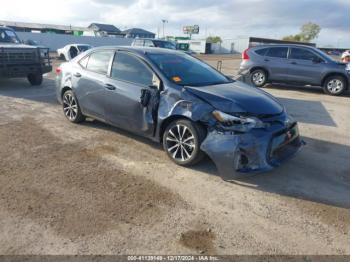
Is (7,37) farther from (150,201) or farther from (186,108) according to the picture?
(150,201)

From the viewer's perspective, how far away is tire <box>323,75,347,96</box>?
37.7 ft

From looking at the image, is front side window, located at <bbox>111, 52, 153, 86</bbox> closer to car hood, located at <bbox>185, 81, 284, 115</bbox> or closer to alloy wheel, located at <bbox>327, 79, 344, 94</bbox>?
car hood, located at <bbox>185, 81, 284, 115</bbox>

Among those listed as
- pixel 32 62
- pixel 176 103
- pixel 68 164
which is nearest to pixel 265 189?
pixel 176 103

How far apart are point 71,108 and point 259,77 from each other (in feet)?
27.5

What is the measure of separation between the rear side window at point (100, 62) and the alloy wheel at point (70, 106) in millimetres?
807

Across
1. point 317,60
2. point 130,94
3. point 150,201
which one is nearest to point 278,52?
point 317,60

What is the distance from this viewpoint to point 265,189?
4.18m

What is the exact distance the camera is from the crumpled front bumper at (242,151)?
404 cm

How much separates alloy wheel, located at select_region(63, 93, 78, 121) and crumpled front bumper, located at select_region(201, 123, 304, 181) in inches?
133

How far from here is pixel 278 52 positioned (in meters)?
12.6

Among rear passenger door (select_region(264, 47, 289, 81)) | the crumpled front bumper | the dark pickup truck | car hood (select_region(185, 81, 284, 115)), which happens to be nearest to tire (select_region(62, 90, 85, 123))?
car hood (select_region(185, 81, 284, 115))

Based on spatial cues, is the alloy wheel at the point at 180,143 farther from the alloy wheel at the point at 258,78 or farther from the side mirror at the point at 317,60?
the side mirror at the point at 317,60

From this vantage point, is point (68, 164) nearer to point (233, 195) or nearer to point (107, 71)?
point (107, 71)

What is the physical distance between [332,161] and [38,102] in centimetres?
732
